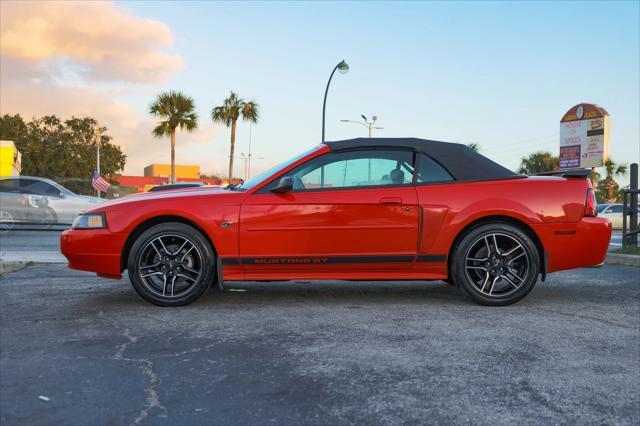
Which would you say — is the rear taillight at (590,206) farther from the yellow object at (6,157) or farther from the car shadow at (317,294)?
the yellow object at (6,157)

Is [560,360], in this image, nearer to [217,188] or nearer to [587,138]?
[217,188]

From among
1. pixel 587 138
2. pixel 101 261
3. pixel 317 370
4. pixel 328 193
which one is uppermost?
pixel 587 138

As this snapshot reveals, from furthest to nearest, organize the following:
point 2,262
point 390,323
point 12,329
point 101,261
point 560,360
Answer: point 2,262 < point 101,261 < point 390,323 < point 12,329 < point 560,360

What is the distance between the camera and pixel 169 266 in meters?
4.86

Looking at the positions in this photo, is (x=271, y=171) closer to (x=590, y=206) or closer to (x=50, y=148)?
(x=590, y=206)

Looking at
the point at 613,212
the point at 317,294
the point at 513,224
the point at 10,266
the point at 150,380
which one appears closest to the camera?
the point at 150,380

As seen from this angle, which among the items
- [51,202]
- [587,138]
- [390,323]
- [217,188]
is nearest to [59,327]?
[217,188]

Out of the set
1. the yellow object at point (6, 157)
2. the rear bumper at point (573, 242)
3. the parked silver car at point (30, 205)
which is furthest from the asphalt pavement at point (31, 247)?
the yellow object at point (6, 157)

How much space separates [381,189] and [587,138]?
1751 centimetres

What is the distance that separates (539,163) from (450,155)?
50122mm

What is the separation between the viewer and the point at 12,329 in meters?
3.92

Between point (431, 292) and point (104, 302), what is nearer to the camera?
point (104, 302)

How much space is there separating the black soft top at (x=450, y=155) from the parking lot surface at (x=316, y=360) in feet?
3.88

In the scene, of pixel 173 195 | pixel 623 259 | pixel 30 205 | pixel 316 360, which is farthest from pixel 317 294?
pixel 30 205
